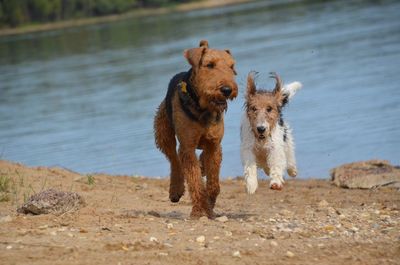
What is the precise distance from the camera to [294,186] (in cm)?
1072

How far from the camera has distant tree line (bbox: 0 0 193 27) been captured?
7362cm

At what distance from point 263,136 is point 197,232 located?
1.65 metres

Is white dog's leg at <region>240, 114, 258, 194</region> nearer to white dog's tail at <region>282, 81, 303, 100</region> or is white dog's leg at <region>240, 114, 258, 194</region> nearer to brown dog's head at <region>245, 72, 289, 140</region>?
brown dog's head at <region>245, 72, 289, 140</region>

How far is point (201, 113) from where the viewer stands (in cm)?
690

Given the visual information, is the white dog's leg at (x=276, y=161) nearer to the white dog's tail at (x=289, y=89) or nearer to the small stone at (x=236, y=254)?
the white dog's tail at (x=289, y=89)

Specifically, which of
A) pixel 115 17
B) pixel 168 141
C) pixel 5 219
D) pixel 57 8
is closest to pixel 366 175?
pixel 168 141

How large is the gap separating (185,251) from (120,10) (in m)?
Result: 71.4

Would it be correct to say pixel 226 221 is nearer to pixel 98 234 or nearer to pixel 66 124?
pixel 98 234

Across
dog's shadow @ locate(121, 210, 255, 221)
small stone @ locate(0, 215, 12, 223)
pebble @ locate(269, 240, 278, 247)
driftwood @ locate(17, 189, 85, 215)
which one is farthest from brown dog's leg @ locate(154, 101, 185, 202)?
pebble @ locate(269, 240, 278, 247)

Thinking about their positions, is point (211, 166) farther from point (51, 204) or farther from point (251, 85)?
point (51, 204)

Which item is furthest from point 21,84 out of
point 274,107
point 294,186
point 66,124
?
point 274,107

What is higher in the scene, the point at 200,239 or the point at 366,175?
the point at 200,239

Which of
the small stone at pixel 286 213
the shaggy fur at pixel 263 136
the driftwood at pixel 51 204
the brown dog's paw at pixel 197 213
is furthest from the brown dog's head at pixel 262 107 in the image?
the driftwood at pixel 51 204

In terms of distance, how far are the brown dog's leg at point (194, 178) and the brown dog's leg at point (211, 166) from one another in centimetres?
14
